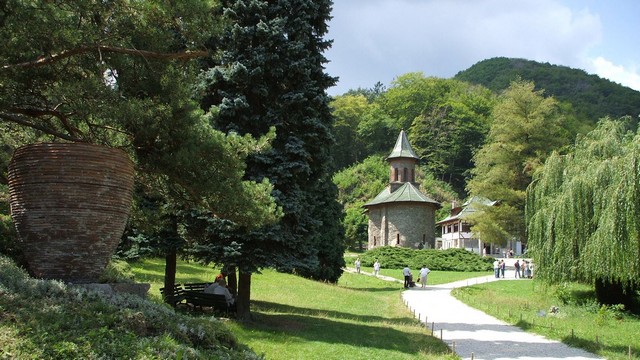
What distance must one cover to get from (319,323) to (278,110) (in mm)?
5517

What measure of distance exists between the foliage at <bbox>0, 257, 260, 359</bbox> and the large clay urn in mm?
441

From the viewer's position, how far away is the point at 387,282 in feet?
105

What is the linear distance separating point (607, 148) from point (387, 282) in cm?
1619

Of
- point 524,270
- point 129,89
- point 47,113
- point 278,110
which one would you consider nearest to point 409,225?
point 524,270

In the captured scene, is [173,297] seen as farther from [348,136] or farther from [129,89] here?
[348,136]

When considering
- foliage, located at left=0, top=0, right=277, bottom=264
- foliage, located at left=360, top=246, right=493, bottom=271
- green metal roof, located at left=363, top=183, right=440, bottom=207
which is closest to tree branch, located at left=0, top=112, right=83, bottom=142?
foliage, located at left=0, top=0, right=277, bottom=264

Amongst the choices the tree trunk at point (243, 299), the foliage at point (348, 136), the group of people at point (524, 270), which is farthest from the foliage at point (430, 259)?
the foliage at point (348, 136)

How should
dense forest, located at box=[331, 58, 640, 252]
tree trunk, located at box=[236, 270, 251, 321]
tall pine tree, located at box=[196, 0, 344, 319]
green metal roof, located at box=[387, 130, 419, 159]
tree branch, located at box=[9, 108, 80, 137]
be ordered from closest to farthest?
1. tree branch, located at box=[9, 108, 80, 137]
2. tall pine tree, located at box=[196, 0, 344, 319]
3. tree trunk, located at box=[236, 270, 251, 321]
4. green metal roof, located at box=[387, 130, 419, 159]
5. dense forest, located at box=[331, 58, 640, 252]

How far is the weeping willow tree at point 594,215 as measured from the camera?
1459 centimetres

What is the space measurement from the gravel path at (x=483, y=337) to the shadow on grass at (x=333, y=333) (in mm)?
946

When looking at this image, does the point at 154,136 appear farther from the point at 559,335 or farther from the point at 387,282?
the point at 387,282

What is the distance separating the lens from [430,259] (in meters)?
43.5

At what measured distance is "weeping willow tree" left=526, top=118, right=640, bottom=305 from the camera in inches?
575

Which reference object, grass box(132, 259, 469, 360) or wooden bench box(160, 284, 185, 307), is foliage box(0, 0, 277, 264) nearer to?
grass box(132, 259, 469, 360)
